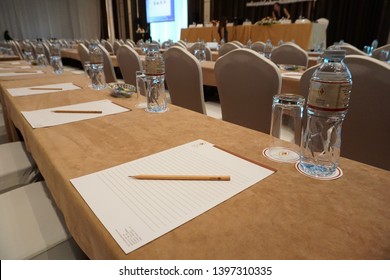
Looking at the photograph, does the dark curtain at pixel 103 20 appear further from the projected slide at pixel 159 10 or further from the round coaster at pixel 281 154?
the round coaster at pixel 281 154

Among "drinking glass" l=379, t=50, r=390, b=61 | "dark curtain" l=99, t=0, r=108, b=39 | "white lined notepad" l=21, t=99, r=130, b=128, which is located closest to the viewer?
"white lined notepad" l=21, t=99, r=130, b=128

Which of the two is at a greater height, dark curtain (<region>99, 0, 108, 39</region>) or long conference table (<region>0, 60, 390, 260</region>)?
dark curtain (<region>99, 0, 108, 39</region>)


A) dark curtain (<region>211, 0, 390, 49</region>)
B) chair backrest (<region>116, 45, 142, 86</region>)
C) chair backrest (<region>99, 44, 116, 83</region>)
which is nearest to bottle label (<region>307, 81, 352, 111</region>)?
chair backrest (<region>116, 45, 142, 86</region>)

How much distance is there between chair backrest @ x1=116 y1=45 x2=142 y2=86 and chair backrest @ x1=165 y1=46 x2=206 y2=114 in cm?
47

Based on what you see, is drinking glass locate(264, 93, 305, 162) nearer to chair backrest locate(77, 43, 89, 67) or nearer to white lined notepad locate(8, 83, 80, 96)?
white lined notepad locate(8, 83, 80, 96)

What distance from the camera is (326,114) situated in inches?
23.3

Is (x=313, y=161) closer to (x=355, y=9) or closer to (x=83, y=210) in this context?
(x=83, y=210)

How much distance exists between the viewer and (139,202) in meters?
0.50

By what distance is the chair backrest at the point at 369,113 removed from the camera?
3.52ft

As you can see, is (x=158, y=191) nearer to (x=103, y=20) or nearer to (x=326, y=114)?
(x=326, y=114)

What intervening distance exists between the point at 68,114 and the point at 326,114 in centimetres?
86

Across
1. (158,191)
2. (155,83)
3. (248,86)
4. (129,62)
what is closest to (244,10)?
(129,62)

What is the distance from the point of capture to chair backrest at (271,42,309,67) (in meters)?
2.87

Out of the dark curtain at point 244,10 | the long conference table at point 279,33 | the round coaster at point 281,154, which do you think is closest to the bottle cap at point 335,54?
the round coaster at point 281,154
